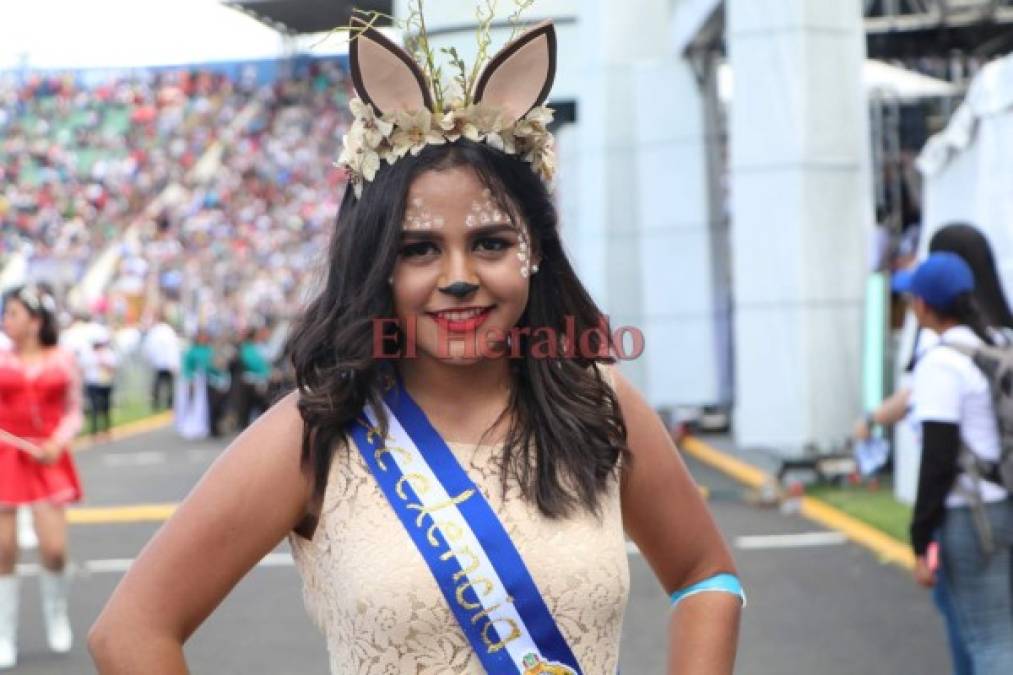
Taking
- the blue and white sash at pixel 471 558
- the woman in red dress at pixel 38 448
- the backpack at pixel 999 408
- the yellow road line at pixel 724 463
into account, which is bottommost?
the yellow road line at pixel 724 463

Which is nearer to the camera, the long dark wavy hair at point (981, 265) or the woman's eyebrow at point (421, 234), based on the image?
the woman's eyebrow at point (421, 234)

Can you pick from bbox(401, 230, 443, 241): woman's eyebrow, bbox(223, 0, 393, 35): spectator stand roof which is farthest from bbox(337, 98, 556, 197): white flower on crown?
bbox(223, 0, 393, 35): spectator stand roof

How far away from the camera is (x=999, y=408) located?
512 centimetres

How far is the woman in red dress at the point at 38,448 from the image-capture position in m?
8.34

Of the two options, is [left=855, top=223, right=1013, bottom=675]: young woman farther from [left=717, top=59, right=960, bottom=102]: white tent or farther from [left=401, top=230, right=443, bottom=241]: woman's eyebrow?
[left=717, top=59, right=960, bottom=102]: white tent

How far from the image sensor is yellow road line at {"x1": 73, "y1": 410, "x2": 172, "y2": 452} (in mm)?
24906

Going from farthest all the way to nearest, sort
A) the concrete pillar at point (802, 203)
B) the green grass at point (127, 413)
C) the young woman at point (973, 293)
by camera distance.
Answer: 1. the green grass at point (127, 413)
2. the concrete pillar at point (802, 203)
3. the young woman at point (973, 293)

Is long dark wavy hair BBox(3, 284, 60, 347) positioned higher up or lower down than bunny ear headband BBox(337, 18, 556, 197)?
lower down

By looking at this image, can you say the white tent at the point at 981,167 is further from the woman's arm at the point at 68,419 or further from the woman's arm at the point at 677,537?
the woman's arm at the point at 677,537

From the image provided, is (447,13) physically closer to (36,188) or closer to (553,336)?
(553,336)

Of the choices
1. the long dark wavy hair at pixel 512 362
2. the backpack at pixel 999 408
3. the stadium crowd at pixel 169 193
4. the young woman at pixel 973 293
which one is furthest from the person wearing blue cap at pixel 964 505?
the stadium crowd at pixel 169 193

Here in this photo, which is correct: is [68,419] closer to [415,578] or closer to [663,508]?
[663,508]

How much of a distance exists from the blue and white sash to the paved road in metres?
5.17

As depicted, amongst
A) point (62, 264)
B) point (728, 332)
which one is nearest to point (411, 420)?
point (728, 332)
